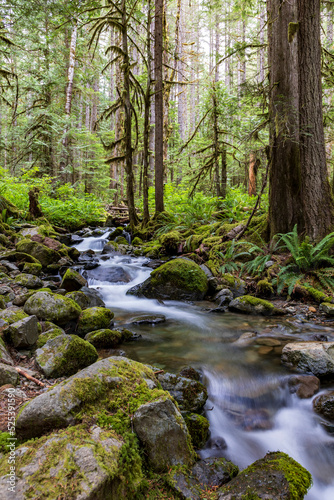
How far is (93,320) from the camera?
4816 millimetres

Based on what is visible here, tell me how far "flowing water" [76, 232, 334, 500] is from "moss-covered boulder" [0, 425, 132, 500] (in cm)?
134

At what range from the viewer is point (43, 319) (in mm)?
4340

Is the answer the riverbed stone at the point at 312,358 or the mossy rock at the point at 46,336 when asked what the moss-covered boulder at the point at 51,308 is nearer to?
the mossy rock at the point at 46,336

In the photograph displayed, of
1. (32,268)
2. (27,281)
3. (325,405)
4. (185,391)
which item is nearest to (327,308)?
(325,405)

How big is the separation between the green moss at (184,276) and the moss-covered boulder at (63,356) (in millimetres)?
3954

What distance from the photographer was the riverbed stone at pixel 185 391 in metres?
2.93

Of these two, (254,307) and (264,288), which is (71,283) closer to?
(254,307)

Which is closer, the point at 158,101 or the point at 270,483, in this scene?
the point at 270,483

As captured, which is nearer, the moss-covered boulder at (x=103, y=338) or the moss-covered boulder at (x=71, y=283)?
the moss-covered boulder at (x=103, y=338)

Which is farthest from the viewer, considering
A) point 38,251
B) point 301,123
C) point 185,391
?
point 38,251

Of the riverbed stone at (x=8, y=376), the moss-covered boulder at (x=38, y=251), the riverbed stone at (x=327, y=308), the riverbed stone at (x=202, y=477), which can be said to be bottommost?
the riverbed stone at (x=202, y=477)

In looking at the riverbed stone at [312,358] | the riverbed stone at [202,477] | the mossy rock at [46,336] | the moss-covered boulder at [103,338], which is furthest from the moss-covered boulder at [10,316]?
the riverbed stone at [312,358]

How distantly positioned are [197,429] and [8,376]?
1729 millimetres

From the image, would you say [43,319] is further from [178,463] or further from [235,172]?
[235,172]
